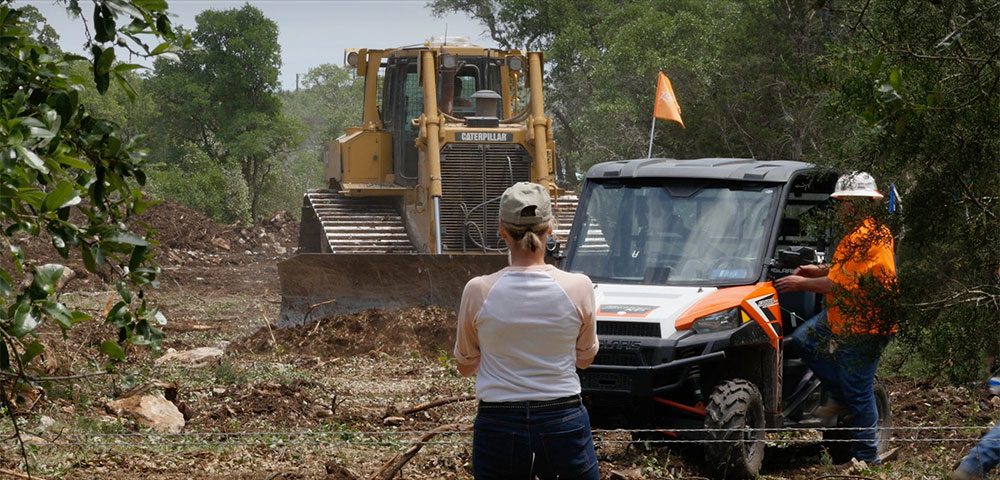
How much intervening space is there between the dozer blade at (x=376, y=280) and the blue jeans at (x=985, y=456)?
8.40m

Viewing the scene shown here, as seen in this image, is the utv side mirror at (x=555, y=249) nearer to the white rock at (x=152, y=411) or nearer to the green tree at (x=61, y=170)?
the white rock at (x=152, y=411)

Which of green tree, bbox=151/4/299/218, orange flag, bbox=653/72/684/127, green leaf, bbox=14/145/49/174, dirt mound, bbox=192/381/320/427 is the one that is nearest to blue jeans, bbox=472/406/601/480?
green leaf, bbox=14/145/49/174

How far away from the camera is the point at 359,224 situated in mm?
17312

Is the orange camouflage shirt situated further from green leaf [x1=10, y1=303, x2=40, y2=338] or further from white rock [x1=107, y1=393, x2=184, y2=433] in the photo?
white rock [x1=107, y1=393, x2=184, y2=433]

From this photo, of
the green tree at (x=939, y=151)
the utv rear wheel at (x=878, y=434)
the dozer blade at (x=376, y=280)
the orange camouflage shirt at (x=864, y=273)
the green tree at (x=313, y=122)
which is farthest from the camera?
the green tree at (x=313, y=122)

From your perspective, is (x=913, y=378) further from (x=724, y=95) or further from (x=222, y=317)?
(x=724, y=95)

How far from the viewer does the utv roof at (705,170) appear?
793 cm

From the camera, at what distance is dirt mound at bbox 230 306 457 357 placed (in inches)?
536

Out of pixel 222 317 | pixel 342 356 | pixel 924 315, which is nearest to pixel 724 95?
pixel 222 317

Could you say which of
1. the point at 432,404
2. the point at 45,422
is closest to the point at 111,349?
the point at 432,404

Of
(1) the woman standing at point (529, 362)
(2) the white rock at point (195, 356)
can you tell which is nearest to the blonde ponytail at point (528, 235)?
(1) the woman standing at point (529, 362)

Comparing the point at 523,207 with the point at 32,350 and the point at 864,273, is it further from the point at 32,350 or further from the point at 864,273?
the point at 864,273

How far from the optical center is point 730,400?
7188 mm

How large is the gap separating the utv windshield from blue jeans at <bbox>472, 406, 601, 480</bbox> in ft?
12.0
